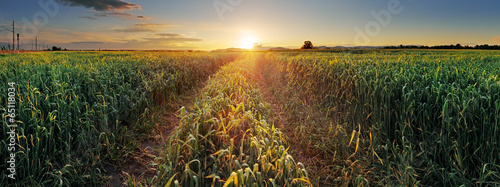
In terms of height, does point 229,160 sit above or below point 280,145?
below

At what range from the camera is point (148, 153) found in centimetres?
468

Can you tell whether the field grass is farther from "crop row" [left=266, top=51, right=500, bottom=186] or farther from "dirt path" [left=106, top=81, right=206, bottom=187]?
"dirt path" [left=106, top=81, right=206, bottom=187]

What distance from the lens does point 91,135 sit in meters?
4.06

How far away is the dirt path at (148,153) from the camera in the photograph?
149 inches

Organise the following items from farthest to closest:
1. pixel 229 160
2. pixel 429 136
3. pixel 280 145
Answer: pixel 429 136 → pixel 280 145 → pixel 229 160

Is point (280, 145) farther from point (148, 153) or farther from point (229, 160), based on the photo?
point (148, 153)

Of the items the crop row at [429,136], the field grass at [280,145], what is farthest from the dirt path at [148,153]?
the crop row at [429,136]

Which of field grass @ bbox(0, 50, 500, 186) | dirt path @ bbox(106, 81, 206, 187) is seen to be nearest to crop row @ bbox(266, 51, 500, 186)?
field grass @ bbox(0, 50, 500, 186)

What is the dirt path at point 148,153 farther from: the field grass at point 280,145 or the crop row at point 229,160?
the crop row at point 229,160

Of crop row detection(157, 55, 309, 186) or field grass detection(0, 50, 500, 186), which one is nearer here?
crop row detection(157, 55, 309, 186)

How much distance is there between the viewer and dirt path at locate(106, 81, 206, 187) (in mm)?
3779

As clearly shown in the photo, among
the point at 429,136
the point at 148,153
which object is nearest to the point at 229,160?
the point at 148,153

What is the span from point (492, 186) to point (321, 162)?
2147 mm

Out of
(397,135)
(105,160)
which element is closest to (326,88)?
(397,135)
